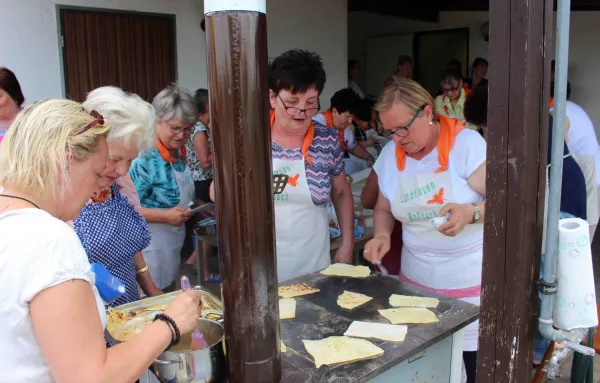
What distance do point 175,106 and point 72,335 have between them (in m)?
1.97

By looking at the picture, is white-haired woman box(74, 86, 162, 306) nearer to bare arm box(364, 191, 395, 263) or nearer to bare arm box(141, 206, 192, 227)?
bare arm box(141, 206, 192, 227)

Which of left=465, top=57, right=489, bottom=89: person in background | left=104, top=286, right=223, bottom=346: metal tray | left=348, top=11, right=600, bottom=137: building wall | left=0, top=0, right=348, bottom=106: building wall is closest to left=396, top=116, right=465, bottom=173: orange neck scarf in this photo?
left=104, top=286, right=223, bottom=346: metal tray

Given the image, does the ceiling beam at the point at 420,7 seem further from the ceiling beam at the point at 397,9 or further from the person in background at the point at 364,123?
the person in background at the point at 364,123

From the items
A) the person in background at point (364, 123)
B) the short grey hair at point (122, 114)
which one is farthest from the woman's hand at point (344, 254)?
the person in background at point (364, 123)

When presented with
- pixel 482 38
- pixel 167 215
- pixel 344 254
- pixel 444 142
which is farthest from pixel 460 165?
pixel 482 38

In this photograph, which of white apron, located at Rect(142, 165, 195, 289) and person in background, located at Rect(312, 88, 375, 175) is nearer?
white apron, located at Rect(142, 165, 195, 289)

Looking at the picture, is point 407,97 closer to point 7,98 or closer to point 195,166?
point 195,166

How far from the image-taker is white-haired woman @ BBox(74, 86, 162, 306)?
1820 millimetres

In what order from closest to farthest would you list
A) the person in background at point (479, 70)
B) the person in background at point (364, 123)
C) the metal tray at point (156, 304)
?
the metal tray at point (156, 304) → the person in background at point (364, 123) → the person in background at point (479, 70)

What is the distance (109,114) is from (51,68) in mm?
3385

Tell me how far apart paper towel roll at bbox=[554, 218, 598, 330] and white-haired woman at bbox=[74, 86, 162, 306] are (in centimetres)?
147

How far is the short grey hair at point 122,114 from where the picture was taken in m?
1.81

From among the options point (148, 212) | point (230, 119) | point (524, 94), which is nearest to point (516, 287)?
point (524, 94)

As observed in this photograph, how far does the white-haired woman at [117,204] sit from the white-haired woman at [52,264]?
0.53 m
